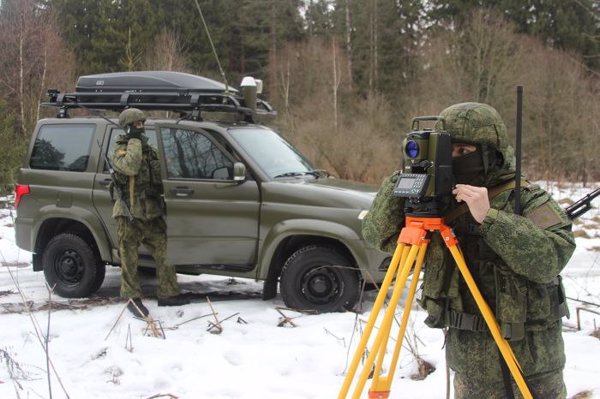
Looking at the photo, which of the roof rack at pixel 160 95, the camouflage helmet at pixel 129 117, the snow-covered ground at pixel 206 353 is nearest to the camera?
the snow-covered ground at pixel 206 353

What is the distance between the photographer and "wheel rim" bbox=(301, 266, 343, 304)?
5.57 metres

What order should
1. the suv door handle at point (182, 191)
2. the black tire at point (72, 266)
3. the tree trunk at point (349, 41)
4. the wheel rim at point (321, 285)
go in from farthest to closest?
the tree trunk at point (349, 41) < the black tire at point (72, 266) < the suv door handle at point (182, 191) < the wheel rim at point (321, 285)

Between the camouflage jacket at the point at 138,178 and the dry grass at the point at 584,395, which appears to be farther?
the camouflage jacket at the point at 138,178

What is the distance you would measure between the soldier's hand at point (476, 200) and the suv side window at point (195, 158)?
3988 mm

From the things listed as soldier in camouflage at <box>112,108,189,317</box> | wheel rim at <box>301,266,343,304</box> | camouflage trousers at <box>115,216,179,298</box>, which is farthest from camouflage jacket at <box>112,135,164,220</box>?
wheel rim at <box>301,266,343,304</box>

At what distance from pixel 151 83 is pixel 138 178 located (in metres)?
1.14

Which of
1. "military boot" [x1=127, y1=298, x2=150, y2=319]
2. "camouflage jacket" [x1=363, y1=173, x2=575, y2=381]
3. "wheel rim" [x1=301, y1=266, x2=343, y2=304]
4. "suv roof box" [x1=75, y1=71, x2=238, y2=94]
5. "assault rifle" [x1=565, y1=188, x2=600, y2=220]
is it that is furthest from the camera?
"suv roof box" [x1=75, y1=71, x2=238, y2=94]

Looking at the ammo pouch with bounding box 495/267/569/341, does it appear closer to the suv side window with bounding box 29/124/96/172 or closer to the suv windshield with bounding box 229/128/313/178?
the suv windshield with bounding box 229/128/313/178

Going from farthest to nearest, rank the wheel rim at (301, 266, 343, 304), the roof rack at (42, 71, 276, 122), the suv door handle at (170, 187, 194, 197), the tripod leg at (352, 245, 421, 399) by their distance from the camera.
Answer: the roof rack at (42, 71, 276, 122)
the suv door handle at (170, 187, 194, 197)
the wheel rim at (301, 266, 343, 304)
the tripod leg at (352, 245, 421, 399)

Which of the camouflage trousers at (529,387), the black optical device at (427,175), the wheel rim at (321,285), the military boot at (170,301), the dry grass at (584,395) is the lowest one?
the military boot at (170,301)

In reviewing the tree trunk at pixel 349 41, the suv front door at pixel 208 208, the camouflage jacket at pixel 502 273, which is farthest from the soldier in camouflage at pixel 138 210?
the tree trunk at pixel 349 41

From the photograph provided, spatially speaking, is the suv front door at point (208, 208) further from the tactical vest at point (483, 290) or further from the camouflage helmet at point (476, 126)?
the camouflage helmet at point (476, 126)

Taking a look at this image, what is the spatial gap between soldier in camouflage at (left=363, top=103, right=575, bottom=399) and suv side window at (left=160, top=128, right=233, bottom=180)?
361 centimetres

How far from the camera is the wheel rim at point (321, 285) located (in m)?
5.57
